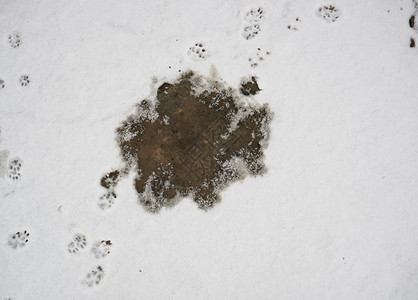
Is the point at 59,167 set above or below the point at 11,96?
below

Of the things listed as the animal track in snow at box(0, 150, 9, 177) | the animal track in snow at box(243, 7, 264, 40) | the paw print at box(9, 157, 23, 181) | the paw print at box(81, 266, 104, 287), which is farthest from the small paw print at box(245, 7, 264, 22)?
the paw print at box(81, 266, 104, 287)

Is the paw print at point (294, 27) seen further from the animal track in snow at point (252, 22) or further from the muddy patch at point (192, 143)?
the muddy patch at point (192, 143)

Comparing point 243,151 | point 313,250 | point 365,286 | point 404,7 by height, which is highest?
point 404,7

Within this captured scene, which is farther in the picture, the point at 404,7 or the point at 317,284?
the point at 404,7

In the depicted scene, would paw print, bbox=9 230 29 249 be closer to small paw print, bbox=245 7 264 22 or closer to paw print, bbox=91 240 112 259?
paw print, bbox=91 240 112 259

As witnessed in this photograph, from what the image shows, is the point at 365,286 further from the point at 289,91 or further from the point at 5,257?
the point at 5,257

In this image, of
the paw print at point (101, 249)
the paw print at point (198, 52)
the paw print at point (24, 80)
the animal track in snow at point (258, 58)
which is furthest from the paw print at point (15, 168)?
the animal track in snow at point (258, 58)

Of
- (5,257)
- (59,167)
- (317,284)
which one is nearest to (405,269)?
(317,284)

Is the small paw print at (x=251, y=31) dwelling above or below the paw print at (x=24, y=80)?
above
